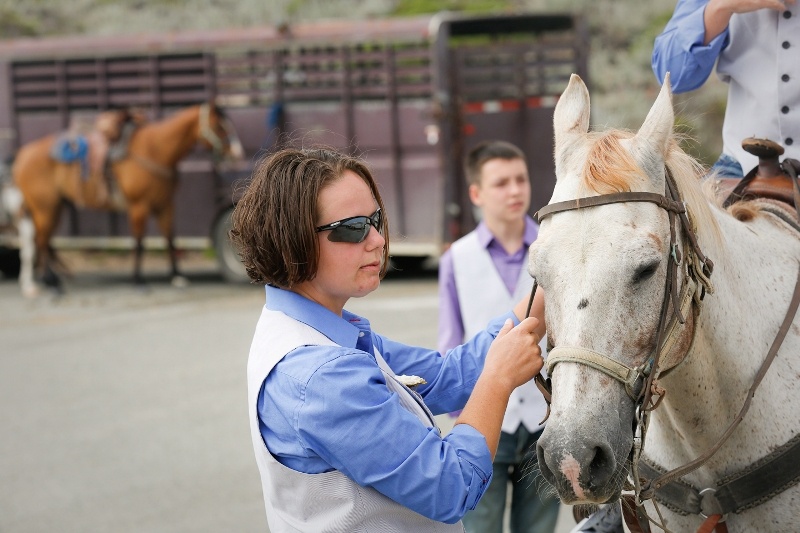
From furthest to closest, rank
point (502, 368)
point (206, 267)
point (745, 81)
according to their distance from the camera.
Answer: point (206, 267)
point (745, 81)
point (502, 368)

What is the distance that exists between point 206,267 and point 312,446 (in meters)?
13.3

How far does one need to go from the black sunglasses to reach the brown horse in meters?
10.6

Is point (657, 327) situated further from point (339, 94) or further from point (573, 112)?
point (339, 94)

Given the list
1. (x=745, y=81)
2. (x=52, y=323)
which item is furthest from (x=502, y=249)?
(x=52, y=323)

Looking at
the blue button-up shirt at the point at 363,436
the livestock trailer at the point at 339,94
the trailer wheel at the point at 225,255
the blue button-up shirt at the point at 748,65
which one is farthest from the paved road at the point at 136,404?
the blue button-up shirt at the point at 363,436

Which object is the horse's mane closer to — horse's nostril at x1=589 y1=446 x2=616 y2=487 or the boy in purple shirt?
horse's nostril at x1=589 y1=446 x2=616 y2=487

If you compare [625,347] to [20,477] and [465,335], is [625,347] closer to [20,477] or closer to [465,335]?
[465,335]

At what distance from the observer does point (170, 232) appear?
13070mm

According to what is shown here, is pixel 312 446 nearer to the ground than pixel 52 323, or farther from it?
farther from it

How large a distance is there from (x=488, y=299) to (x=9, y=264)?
13.8 metres

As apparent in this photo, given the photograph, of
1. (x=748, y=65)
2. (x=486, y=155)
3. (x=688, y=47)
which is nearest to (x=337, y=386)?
(x=688, y=47)

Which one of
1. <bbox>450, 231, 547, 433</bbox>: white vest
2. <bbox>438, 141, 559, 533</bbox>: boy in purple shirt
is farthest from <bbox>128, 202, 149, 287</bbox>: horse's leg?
<bbox>450, 231, 547, 433</bbox>: white vest

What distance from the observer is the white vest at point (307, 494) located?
6.90ft

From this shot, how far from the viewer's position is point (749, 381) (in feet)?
8.11
